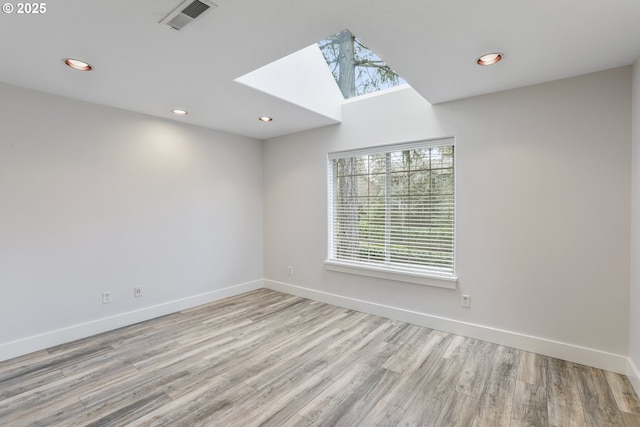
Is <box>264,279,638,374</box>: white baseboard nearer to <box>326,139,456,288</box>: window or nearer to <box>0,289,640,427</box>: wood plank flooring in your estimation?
<box>0,289,640,427</box>: wood plank flooring

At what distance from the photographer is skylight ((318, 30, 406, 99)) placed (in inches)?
143

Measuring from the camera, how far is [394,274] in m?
3.50

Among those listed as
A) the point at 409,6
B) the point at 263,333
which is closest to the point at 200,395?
the point at 263,333

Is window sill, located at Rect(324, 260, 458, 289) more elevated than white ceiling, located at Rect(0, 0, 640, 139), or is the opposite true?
white ceiling, located at Rect(0, 0, 640, 139)

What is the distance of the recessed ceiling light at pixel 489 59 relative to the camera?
7.14ft

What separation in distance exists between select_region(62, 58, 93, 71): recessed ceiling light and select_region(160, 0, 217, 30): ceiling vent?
3.22ft

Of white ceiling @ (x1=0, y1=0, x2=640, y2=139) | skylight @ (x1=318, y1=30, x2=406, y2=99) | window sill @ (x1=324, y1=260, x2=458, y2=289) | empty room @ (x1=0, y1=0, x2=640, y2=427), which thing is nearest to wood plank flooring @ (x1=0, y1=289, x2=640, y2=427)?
empty room @ (x1=0, y1=0, x2=640, y2=427)

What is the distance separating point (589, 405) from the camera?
2.01 metres

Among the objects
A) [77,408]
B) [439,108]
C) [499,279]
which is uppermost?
[439,108]

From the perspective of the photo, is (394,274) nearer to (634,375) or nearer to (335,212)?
(335,212)

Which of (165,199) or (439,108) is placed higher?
(439,108)

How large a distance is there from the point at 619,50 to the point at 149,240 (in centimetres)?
460

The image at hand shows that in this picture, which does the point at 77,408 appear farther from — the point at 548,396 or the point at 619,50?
the point at 619,50

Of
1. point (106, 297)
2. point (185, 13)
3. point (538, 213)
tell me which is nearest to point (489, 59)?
point (538, 213)
